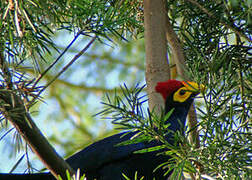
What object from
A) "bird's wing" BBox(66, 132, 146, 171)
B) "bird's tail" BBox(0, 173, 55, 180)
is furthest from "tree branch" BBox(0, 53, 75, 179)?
"bird's wing" BBox(66, 132, 146, 171)

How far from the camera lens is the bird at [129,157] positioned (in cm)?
169

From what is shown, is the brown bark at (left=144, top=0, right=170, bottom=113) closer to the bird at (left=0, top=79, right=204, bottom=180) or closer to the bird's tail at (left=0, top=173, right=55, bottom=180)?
the bird at (left=0, top=79, right=204, bottom=180)

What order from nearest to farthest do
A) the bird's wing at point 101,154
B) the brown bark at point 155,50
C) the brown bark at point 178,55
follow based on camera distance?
1. the brown bark at point 155,50
2. the brown bark at point 178,55
3. the bird's wing at point 101,154

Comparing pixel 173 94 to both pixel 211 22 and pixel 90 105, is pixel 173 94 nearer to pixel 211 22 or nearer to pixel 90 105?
pixel 211 22

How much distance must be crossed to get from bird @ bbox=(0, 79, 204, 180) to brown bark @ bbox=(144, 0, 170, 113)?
0.13m

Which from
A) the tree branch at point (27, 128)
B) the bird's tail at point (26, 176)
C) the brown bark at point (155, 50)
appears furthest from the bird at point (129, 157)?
the tree branch at point (27, 128)

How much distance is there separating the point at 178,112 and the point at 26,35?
32.6 inches

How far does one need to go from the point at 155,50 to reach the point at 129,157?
55cm

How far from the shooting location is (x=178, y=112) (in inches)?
71.1

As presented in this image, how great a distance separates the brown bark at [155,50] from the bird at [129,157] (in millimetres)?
134

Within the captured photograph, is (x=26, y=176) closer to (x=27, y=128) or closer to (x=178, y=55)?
(x=27, y=128)

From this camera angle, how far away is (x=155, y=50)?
4.92ft

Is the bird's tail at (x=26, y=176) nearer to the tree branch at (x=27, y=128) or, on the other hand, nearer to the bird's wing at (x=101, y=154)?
the bird's wing at (x=101, y=154)

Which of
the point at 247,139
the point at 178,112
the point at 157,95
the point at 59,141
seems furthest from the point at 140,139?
the point at 59,141
